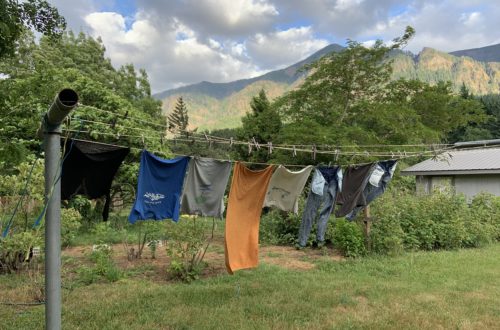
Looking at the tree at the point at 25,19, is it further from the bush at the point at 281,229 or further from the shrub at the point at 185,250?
the bush at the point at 281,229

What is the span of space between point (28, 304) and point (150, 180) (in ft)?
7.44

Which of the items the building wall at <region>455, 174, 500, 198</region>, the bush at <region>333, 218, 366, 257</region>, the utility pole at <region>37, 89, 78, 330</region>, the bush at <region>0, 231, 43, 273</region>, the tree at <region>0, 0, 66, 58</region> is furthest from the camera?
the building wall at <region>455, 174, 500, 198</region>

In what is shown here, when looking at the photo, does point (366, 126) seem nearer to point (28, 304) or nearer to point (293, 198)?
point (293, 198)

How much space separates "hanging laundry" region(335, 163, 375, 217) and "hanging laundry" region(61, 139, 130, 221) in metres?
3.87

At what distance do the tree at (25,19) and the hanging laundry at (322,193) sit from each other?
423 cm

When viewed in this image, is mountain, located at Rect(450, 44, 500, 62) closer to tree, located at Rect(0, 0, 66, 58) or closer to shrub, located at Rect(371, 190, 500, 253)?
shrub, located at Rect(371, 190, 500, 253)

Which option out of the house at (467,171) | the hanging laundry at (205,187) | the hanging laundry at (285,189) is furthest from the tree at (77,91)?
the house at (467,171)

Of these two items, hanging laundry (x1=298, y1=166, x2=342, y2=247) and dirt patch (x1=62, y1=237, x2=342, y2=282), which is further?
dirt patch (x1=62, y1=237, x2=342, y2=282)

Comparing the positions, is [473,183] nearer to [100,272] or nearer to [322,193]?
[322,193]

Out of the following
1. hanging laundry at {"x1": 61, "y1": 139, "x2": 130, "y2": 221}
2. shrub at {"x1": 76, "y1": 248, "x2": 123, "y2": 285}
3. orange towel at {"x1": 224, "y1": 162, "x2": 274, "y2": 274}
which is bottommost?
shrub at {"x1": 76, "y1": 248, "x2": 123, "y2": 285}

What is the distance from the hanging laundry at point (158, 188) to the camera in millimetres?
5074

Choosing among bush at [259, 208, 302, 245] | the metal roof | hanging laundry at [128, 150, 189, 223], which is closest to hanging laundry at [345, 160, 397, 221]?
bush at [259, 208, 302, 245]

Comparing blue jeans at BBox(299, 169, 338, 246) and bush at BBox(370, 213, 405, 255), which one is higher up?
blue jeans at BBox(299, 169, 338, 246)

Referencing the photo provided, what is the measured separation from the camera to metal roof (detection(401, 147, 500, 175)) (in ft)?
51.0
